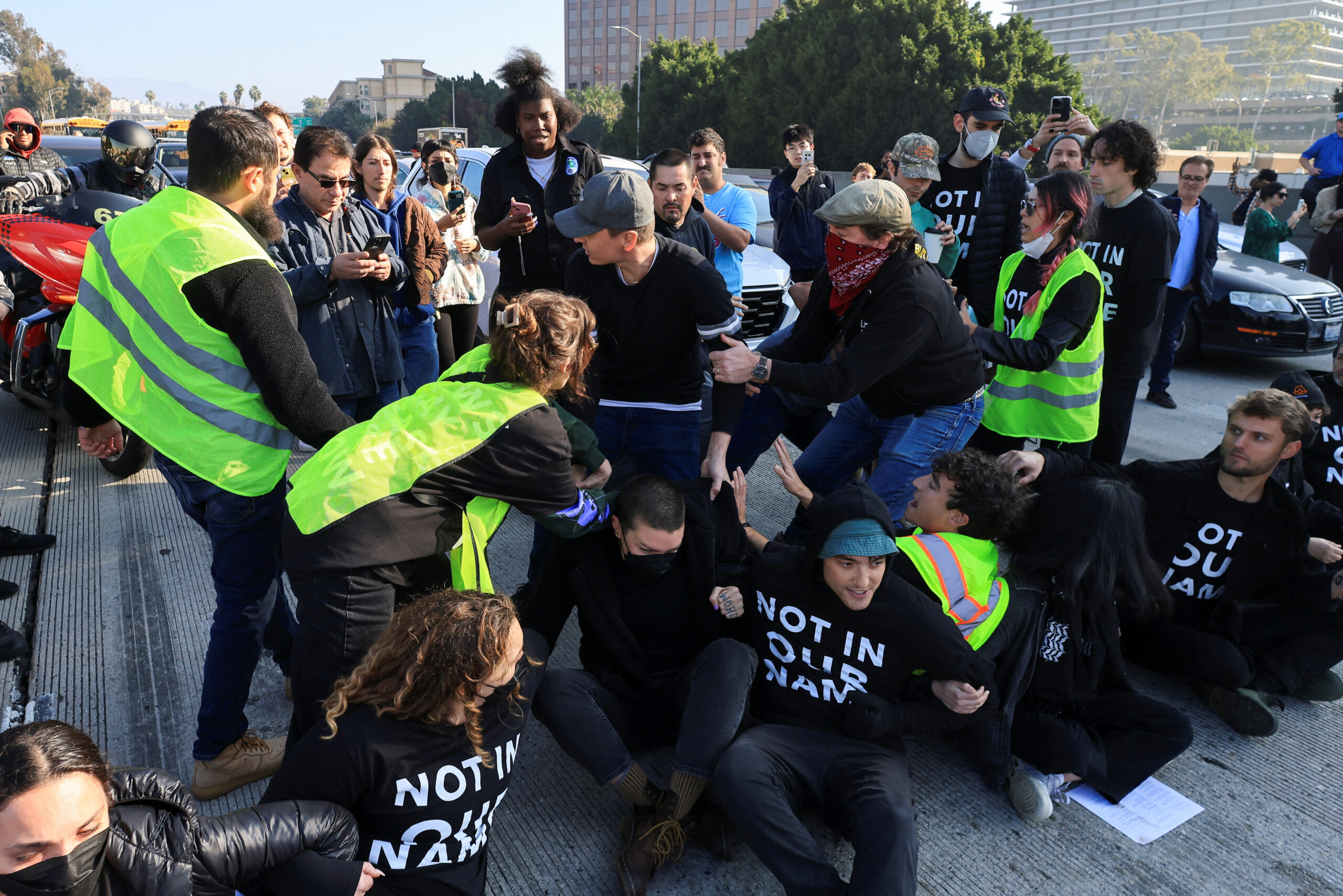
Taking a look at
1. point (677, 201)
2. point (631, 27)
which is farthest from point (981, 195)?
point (631, 27)

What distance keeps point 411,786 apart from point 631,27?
5056 inches

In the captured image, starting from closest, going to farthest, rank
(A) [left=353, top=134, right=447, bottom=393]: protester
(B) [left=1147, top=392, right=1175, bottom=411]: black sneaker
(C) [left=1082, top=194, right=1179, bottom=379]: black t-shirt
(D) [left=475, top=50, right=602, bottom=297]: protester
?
1. (C) [left=1082, top=194, right=1179, bottom=379]: black t-shirt
2. (D) [left=475, top=50, right=602, bottom=297]: protester
3. (A) [left=353, top=134, right=447, bottom=393]: protester
4. (B) [left=1147, top=392, right=1175, bottom=411]: black sneaker

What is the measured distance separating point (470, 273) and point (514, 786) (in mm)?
3638

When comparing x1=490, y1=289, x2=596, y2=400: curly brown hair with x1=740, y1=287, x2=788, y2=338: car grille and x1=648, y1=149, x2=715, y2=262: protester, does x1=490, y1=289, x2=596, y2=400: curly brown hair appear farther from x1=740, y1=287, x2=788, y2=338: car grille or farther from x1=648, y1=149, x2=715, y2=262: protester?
x1=740, y1=287, x2=788, y2=338: car grille

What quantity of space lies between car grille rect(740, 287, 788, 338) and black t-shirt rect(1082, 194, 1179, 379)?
9.44 feet

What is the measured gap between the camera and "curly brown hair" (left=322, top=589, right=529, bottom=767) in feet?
6.33

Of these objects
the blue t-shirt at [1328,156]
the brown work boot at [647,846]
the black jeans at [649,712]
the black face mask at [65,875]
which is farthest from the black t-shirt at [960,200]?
the blue t-shirt at [1328,156]

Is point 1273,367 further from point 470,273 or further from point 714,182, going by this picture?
point 470,273

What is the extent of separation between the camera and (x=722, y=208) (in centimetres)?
562

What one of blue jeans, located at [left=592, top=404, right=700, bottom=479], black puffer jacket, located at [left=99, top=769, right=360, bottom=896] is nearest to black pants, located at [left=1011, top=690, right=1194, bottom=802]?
blue jeans, located at [left=592, top=404, right=700, bottom=479]

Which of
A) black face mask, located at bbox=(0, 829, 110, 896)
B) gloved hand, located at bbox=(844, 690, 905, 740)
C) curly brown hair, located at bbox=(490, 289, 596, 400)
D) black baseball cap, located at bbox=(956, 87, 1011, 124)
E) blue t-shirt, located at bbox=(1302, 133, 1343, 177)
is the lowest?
gloved hand, located at bbox=(844, 690, 905, 740)

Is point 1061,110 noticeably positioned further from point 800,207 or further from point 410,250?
point 410,250

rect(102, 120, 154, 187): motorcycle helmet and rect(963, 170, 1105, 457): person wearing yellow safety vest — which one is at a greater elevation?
rect(102, 120, 154, 187): motorcycle helmet

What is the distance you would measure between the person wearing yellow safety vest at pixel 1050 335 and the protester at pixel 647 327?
110cm
